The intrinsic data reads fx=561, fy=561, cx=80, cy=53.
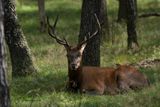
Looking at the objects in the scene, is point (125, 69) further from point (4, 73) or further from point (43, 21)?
point (43, 21)

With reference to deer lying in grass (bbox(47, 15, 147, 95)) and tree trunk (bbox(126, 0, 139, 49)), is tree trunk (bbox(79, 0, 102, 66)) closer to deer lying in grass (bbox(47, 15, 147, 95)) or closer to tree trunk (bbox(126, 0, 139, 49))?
deer lying in grass (bbox(47, 15, 147, 95))

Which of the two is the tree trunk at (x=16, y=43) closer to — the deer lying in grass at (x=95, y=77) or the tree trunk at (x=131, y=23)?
the deer lying in grass at (x=95, y=77)

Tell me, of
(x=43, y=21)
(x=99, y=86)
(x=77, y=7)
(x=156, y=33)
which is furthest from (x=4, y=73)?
(x=77, y=7)

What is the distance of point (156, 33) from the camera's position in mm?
23125

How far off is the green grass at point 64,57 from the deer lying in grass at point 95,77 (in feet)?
1.24

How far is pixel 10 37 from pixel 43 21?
1393cm

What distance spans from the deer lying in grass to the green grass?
38cm

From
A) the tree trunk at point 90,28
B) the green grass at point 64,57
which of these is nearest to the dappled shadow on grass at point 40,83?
the green grass at point 64,57

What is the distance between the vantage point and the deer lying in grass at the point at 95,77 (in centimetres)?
1207

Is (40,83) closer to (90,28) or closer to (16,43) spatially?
(16,43)

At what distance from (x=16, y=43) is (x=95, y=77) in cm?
299

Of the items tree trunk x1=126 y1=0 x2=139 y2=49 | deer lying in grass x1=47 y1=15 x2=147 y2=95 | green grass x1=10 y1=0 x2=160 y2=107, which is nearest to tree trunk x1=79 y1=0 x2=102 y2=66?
green grass x1=10 y1=0 x2=160 y2=107

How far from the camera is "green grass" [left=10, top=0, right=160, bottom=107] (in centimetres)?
1028

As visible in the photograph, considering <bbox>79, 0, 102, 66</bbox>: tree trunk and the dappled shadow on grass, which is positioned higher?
<bbox>79, 0, 102, 66</bbox>: tree trunk
